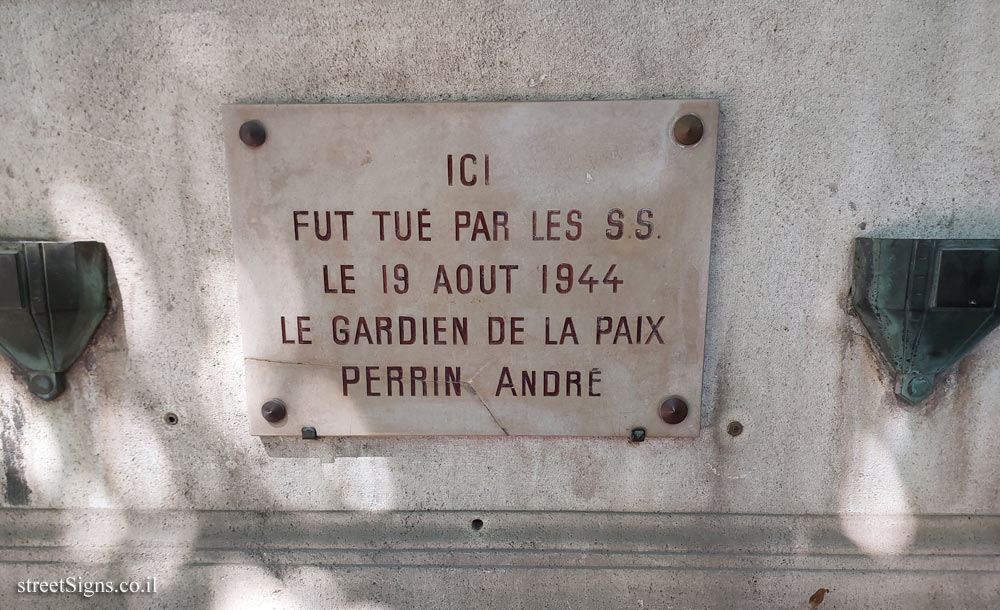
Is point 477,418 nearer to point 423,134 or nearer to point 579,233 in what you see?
point 579,233

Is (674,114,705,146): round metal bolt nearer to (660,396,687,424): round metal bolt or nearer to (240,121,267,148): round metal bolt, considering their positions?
(660,396,687,424): round metal bolt

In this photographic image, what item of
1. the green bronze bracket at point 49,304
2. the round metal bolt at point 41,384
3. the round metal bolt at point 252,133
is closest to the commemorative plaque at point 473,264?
the round metal bolt at point 252,133

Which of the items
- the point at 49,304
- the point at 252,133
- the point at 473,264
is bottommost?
the point at 49,304

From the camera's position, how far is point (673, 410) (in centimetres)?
135

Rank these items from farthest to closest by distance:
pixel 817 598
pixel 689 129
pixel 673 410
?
pixel 817 598
pixel 673 410
pixel 689 129

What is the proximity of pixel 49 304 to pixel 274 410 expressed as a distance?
0.60 meters

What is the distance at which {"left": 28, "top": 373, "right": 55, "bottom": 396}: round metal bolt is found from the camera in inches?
54.1

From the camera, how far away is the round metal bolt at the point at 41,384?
1374 mm

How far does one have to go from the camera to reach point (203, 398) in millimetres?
1421

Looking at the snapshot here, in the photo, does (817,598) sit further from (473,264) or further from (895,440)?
(473,264)

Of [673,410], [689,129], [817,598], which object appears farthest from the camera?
[817,598]

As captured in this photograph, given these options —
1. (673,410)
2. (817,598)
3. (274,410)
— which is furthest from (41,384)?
(817,598)

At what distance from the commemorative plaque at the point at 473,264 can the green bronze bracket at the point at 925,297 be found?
0.42 meters

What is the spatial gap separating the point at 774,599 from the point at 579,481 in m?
0.64
